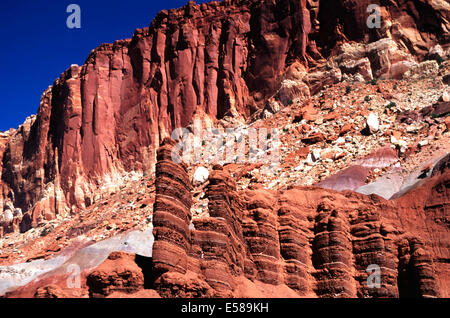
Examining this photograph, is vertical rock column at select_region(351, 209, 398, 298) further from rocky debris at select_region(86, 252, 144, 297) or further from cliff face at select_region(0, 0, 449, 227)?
cliff face at select_region(0, 0, 449, 227)

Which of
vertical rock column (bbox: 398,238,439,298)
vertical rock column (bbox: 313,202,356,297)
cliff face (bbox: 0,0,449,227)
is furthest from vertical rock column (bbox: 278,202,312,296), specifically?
cliff face (bbox: 0,0,449,227)

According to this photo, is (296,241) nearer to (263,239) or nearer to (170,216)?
(263,239)

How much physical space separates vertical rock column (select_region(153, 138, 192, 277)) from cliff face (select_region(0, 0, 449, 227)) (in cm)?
4058

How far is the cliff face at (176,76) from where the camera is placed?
2287 inches

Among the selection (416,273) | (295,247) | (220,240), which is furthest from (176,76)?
(220,240)

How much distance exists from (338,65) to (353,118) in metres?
12.0

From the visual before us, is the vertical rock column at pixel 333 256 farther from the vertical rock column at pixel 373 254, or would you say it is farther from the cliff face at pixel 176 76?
the cliff face at pixel 176 76

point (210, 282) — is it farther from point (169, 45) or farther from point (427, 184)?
point (169, 45)

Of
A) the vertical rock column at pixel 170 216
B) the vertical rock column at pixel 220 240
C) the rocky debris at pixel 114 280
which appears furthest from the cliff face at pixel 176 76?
the rocky debris at pixel 114 280

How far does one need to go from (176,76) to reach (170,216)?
49432 millimetres

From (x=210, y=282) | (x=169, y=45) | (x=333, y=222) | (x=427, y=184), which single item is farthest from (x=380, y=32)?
(x=210, y=282)

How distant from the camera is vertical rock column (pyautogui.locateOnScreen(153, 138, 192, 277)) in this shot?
16516 mm

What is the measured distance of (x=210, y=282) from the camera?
17.5m

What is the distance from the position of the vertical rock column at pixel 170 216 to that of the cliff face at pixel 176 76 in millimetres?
40575
